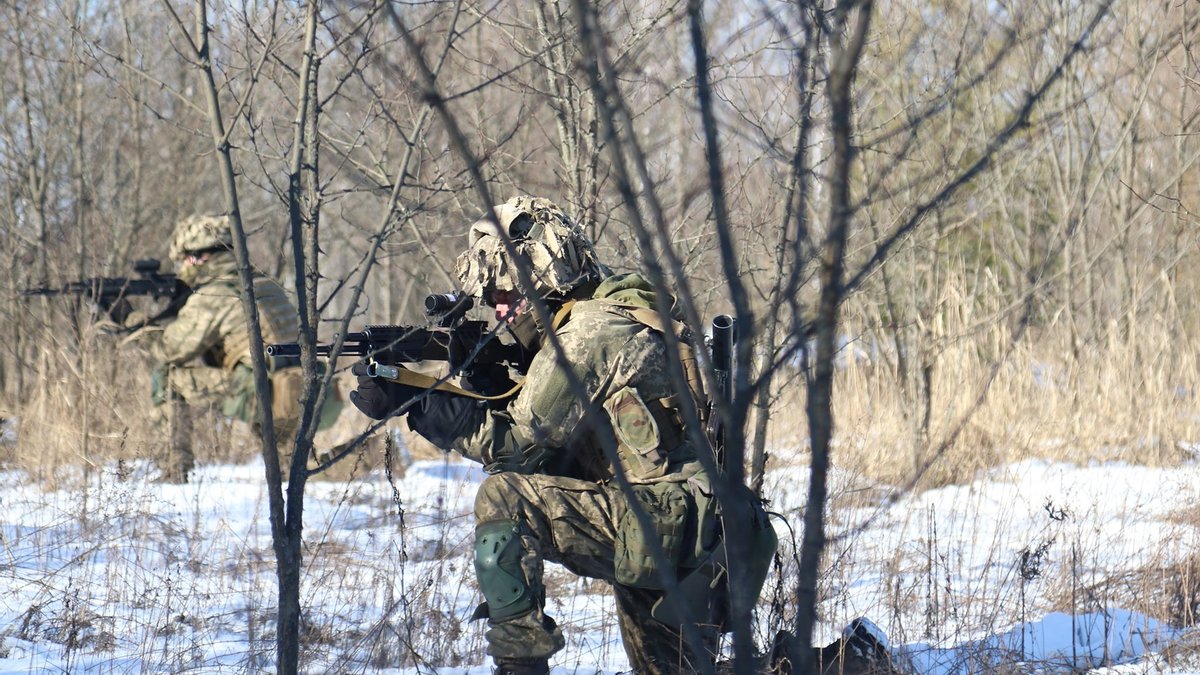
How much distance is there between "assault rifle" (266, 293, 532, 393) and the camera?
117 inches

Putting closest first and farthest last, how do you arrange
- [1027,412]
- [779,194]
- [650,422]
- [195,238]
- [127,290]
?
[650,422]
[779,194]
[1027,412]
[195,238]
[127,290]

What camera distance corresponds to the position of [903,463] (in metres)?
6.45

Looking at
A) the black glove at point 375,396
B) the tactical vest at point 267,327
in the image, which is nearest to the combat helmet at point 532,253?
the black glove at point 375,396

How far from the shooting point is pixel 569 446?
137 inches

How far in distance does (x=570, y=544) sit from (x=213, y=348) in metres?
5.22

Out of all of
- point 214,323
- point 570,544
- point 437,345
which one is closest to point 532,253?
point 437,345

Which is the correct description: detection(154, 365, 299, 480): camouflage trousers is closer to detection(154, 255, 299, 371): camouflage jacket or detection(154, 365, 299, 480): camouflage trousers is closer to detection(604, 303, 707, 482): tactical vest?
detection(154, 255, 299, 371): camouflage jacket

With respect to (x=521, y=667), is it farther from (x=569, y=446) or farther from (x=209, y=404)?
(x=209, y=404)

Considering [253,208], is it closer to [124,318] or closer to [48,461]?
[124,318]

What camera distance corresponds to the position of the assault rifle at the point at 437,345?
117 inches

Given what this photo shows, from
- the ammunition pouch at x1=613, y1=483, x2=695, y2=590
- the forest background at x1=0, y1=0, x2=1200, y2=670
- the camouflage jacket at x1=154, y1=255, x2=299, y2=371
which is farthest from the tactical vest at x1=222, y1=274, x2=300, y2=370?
the ammunition pouch at x1=613, y1=483, x2=695, y2=590

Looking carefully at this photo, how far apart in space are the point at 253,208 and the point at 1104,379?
1142cm

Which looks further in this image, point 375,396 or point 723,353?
point 723,353

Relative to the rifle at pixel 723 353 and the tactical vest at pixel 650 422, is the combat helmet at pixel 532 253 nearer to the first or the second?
the tactical vest at pixel 650 422
